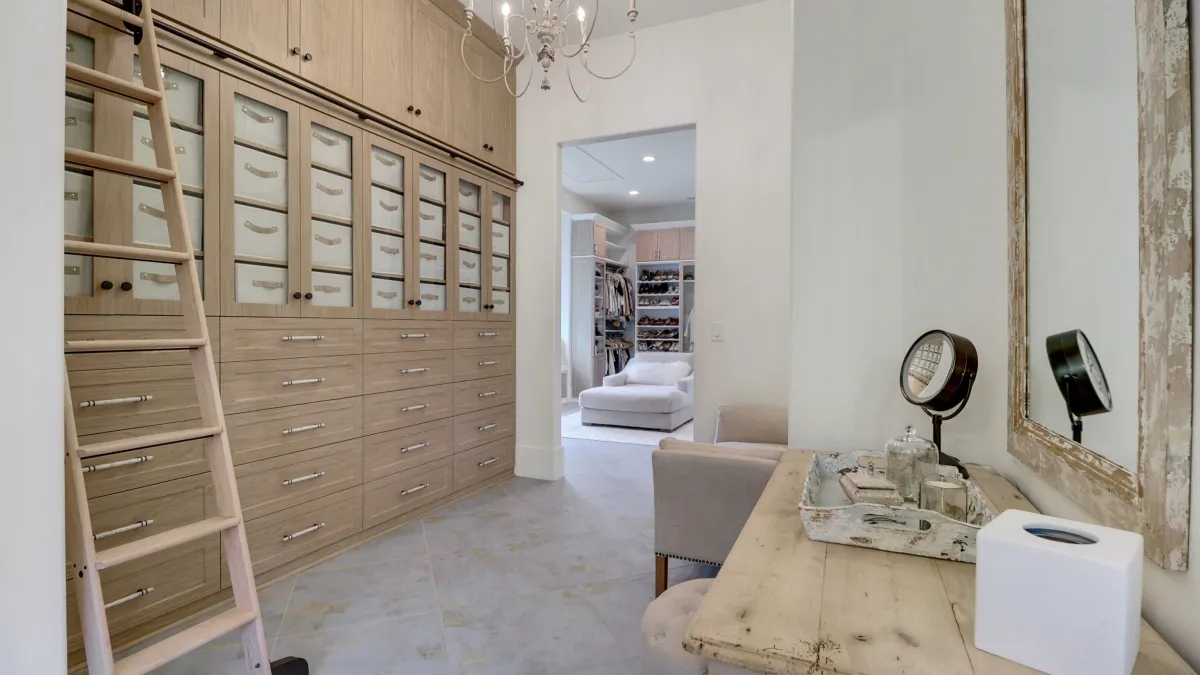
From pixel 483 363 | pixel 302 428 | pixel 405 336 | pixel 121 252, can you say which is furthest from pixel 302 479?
pixel 483 363

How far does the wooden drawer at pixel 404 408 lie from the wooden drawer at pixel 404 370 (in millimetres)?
37

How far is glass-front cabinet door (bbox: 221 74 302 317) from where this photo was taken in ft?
6.86

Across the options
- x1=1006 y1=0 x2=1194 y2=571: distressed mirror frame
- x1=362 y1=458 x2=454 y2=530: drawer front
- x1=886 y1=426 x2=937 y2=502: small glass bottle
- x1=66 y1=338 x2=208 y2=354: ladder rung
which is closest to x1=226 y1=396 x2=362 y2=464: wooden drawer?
x1=362 y1=458 x2=454 y2=530: drawer front

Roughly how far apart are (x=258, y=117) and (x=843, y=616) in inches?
105

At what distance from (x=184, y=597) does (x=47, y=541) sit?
37.7 inches

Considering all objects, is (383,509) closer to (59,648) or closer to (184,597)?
(184,597)

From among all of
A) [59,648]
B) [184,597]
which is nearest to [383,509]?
[184,597]

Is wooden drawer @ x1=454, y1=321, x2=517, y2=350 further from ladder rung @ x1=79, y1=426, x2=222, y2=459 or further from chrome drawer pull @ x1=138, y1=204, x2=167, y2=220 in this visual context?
ladder rung @ x1=79, y1=426, x2=222, y2=459

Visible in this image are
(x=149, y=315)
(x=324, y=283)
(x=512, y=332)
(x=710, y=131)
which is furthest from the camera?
(x=512, y=332)

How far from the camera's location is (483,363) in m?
3.51

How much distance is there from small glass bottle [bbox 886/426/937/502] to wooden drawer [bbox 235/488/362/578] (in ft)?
7.66

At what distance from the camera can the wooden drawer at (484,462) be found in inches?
130

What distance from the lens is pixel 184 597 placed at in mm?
1938

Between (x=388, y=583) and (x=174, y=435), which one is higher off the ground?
(x=174, y=435)
